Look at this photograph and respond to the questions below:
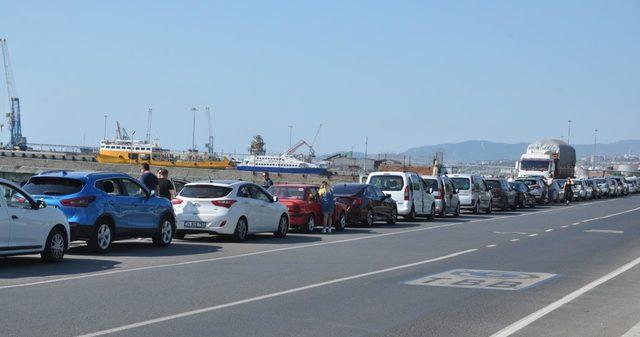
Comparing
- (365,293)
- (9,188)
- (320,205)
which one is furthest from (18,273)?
(320,205)

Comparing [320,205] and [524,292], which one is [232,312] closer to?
[524,292]

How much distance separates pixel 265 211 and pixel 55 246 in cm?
770

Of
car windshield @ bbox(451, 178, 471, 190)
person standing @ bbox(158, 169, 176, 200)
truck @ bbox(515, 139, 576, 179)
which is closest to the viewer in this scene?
person standing @ bbox(158, 169, 176, 200)

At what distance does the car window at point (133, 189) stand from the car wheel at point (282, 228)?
4.79m

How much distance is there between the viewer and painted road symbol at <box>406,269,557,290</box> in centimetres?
1388

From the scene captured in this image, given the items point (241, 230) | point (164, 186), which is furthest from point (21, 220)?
point (164, 186)

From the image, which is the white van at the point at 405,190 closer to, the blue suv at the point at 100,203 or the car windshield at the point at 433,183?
the car windshield at the point at 433,183

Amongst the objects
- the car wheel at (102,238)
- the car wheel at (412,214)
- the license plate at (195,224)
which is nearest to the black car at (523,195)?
the car wheel at (412,214)

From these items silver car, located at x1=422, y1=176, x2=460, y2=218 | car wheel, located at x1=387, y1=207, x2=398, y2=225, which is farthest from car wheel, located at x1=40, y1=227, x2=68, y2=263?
silver car, located at x1=422, y1=176, x2=460, y2=218

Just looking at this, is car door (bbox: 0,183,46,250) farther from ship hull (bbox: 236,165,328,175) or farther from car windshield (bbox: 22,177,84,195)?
ship hull (bbox: 236,165,328,175)

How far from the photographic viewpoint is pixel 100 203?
17547 millimetres

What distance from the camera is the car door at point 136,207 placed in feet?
60.4

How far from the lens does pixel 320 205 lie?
85.4 ft

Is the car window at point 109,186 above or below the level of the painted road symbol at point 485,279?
above
